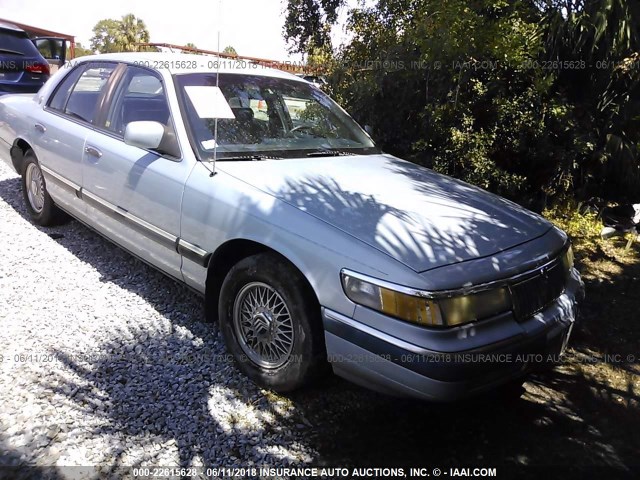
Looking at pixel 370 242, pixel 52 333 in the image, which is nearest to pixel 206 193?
pixel 370 242

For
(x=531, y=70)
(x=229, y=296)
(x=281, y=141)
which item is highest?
(x=531, y=70)

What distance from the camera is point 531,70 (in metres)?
5.75

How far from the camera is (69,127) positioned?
422 centimetres

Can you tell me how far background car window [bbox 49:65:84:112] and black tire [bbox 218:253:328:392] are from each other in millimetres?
2784

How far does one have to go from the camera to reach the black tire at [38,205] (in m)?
4.74

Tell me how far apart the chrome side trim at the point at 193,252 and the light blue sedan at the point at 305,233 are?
16 millimetres

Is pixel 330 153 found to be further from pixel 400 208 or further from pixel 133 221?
pixel 133 221

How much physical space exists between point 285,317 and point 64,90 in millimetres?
3327

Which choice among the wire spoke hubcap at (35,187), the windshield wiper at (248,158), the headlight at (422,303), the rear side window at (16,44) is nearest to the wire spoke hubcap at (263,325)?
the headlight at (422,303)

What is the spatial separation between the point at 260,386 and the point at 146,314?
1159 mm

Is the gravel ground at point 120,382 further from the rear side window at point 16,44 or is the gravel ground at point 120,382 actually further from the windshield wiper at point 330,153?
the rear side window at point 16,44

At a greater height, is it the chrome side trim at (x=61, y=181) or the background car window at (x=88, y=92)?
the background car window at (x=88, y=92)

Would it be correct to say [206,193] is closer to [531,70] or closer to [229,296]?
[229,296]

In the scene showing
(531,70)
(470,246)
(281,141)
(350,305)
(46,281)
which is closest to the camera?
(350,305)
